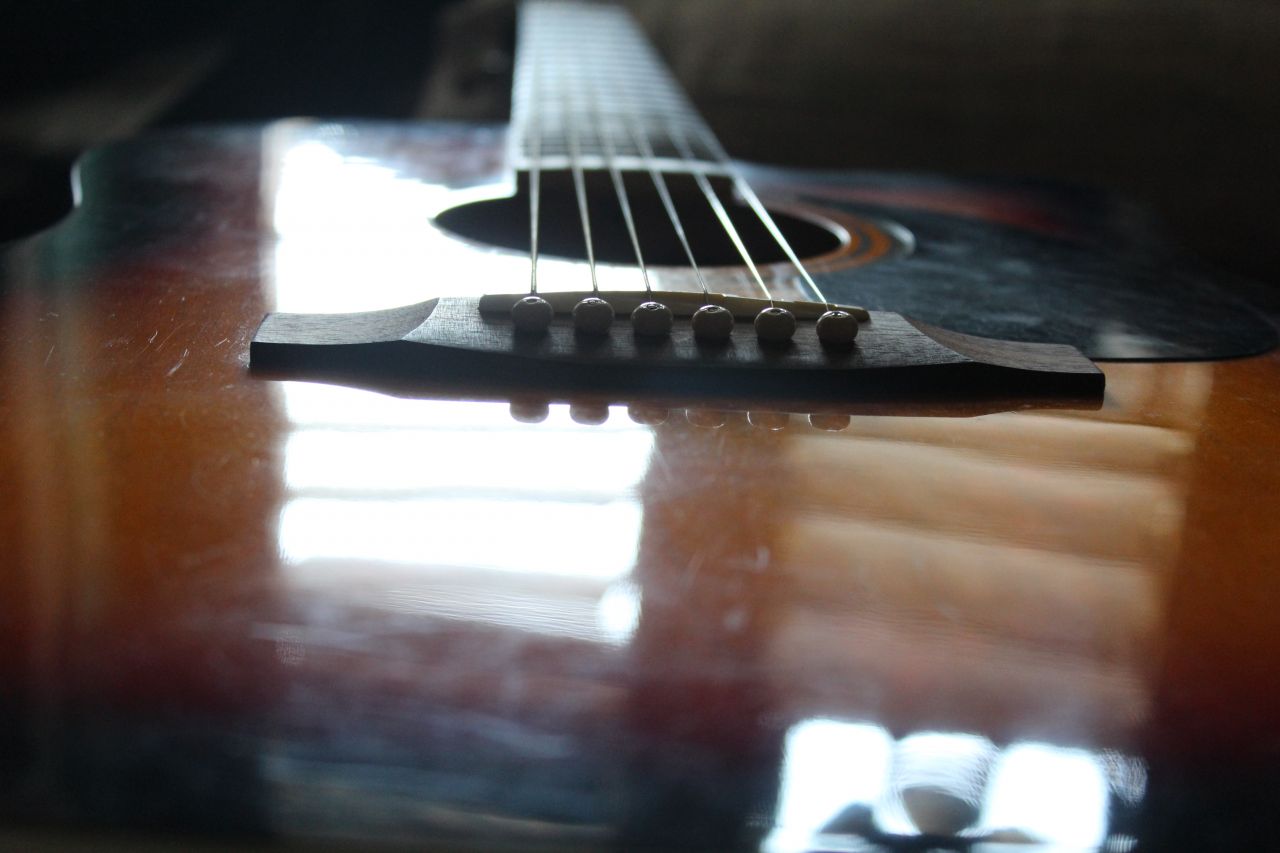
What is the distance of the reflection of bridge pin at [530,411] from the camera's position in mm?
465

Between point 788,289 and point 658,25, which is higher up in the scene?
point 658,25

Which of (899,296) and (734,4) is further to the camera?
(734,4)

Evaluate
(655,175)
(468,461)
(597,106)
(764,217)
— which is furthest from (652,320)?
(597,106)

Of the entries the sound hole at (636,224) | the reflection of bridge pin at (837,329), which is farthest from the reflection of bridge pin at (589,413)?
the sound hole at (636,224)

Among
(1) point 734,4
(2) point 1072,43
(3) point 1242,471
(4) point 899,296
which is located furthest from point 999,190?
(1) point 734,4

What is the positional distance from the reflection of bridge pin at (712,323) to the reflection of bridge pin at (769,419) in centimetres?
6

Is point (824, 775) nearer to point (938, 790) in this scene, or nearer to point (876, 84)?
point (938, 790)

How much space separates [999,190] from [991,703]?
0.86 meters

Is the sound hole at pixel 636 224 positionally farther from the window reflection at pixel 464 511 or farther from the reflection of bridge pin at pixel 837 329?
the window reflection at pixel 464 511

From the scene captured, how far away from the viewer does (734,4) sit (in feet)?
5.68

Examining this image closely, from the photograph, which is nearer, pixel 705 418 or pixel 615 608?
pixel 615 608

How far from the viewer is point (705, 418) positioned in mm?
479

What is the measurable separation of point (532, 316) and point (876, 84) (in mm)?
1202

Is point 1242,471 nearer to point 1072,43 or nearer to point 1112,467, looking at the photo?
point 1112,467
